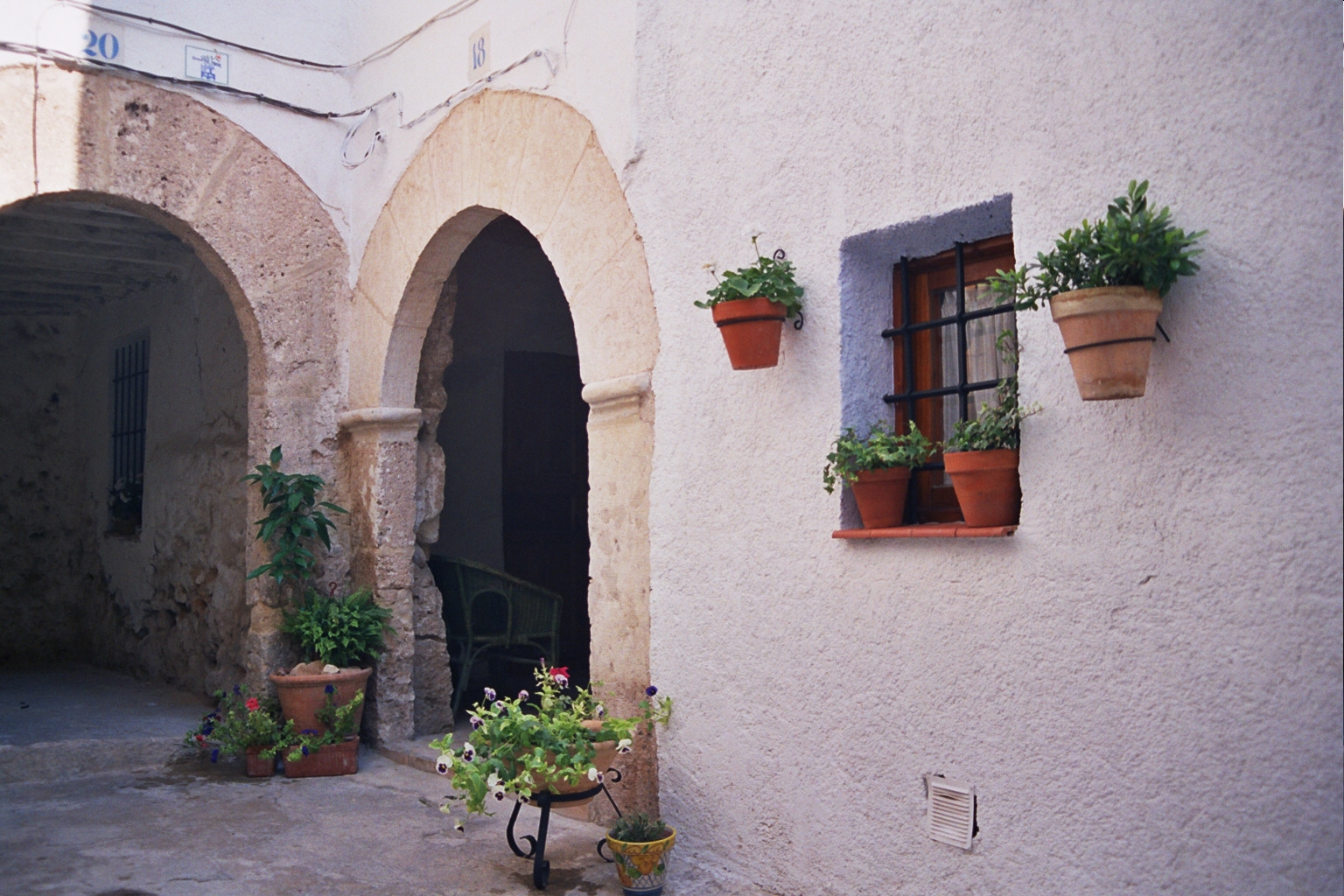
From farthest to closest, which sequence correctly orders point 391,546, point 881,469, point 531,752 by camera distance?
point 391,546 → point 531,752 → point 881,469

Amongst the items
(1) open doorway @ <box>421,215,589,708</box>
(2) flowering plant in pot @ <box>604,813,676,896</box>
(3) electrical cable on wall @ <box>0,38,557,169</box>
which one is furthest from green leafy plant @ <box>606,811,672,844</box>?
(1) open doorway @ <box>421,215,589,708</box>

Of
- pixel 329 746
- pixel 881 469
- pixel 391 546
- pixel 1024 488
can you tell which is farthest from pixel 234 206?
pixel 1024 488

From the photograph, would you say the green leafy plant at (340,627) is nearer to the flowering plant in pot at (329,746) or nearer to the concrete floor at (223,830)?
the flowering plant in pot at (329,746)

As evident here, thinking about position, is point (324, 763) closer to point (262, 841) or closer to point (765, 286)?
point (262, 841)

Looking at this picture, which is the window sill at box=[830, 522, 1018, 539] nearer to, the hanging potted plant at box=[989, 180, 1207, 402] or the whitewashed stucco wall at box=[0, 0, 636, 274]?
the hanging potted plant at box=[989, 180, 1207, 402]

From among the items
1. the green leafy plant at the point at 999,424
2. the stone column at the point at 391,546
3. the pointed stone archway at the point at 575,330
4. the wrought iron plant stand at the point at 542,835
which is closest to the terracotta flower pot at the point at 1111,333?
the green leafy plant at the point at 999,424

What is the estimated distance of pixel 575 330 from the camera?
16.4 feet

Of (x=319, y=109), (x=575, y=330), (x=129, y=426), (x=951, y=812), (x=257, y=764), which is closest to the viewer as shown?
(x=951, y=812)

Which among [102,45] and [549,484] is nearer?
[102,45]

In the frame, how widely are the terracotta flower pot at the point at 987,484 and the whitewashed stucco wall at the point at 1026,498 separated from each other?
73 millimetres

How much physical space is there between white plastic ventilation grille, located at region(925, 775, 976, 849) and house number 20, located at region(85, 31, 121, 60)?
4.80 meters

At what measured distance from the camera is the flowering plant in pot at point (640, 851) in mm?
3496

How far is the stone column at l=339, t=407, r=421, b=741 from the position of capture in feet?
18.2

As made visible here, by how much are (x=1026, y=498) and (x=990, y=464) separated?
122mm
